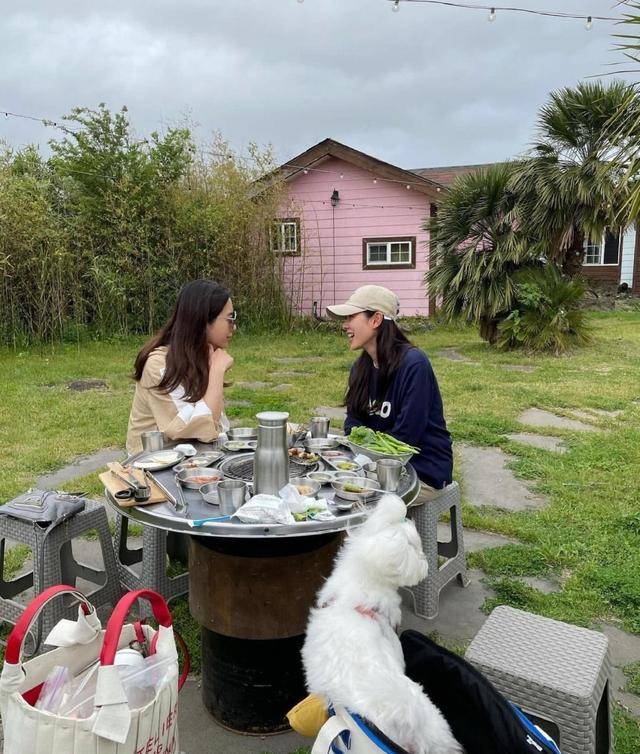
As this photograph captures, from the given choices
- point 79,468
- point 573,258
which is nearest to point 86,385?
point 79,468

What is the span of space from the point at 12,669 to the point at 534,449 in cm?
496

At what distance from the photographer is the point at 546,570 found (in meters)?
3.54

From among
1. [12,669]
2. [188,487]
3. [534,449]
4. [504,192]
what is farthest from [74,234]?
[12,669]

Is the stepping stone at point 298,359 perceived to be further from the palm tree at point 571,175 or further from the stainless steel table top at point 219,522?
the stainless steel table top at point 219,522

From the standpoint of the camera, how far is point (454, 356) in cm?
1104

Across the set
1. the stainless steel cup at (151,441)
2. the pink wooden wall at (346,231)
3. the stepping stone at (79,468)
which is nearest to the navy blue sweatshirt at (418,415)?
the stainless steel cup at (151,441)

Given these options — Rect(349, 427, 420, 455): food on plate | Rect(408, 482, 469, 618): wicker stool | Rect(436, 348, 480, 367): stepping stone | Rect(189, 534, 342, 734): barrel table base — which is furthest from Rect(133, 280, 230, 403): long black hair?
Rect(436, 348, 480, 367): stepping stone

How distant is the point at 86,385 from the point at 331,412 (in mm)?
3678

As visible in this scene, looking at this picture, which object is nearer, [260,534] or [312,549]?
[260,534]

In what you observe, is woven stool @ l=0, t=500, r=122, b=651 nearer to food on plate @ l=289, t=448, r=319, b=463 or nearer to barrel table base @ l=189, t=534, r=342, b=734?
barrel table base @ l=189, t=534, r=342, b=734

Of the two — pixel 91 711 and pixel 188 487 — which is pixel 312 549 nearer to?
pixel 188 487

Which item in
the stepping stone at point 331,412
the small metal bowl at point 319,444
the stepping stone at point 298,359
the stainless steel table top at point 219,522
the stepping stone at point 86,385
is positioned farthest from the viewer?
the stepping stone at point 298,359

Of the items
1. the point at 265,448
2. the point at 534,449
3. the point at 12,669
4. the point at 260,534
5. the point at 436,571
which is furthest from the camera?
the point at 534,449

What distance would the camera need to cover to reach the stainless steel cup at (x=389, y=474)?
93.9 inches
